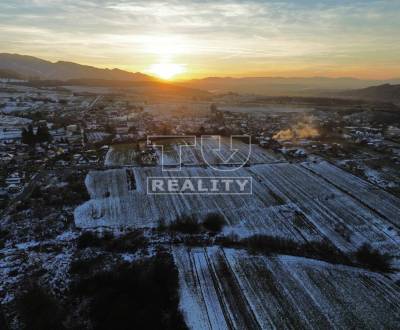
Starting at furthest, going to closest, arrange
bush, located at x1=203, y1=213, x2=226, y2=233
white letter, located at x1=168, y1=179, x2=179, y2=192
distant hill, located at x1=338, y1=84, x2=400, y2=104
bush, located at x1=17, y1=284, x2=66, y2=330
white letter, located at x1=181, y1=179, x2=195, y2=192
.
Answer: distant hill, located at x1=338, y1=84, x2=400, y2=104, white letter, located at x1=181, y1=179, x2=195, y2=192, white letter, located at x1=168, y1=179, x2=179, y2=192, bush, located at x1=203, y1=213, x2=226, y2=233, bush, located at x1=17, y1=284, x2=66, y2=330

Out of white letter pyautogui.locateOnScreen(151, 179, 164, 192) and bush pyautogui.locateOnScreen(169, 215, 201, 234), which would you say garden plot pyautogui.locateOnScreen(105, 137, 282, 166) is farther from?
bush pyautogui.locateOnScreen(169, 215, 201, 234)

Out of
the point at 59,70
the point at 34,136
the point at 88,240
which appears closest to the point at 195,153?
the point at 88,240

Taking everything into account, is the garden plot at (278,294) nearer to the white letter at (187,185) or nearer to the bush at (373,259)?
the bush at (373,259)

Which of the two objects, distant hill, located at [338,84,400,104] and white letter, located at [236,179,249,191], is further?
distant hill, located at [338,84,400,104]

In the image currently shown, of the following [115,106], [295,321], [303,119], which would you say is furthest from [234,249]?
[115,106]

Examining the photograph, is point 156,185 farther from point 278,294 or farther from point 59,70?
point 59,70

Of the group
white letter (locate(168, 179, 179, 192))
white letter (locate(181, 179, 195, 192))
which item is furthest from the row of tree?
white letter (locate(181, 179, 195, 192))
